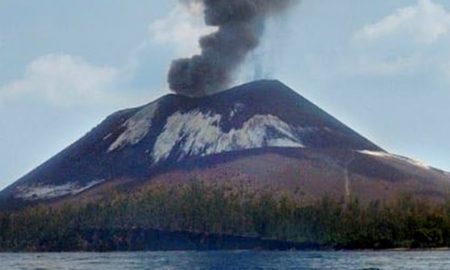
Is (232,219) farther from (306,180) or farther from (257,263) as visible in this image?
(257,263)

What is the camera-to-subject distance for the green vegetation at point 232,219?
474 feet

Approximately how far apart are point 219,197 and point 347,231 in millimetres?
27921

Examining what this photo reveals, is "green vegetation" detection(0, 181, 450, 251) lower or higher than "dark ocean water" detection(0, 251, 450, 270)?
higher

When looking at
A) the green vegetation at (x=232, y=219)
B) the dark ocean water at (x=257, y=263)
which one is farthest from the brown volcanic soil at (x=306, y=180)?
the dark ocean water at (x=257, y=263)

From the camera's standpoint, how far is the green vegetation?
144588mm

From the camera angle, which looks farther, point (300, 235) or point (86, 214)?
point (86, 214)

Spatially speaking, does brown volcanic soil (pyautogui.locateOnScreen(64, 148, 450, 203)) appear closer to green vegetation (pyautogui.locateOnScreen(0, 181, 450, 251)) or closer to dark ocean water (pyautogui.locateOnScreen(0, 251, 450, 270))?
green vegetation (pyautogui.locateOnScreen(0, 181, 450, 251))

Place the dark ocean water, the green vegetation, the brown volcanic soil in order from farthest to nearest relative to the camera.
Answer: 1. the brown volcanic soil
2. the green vegetation
3. the dark ocean water

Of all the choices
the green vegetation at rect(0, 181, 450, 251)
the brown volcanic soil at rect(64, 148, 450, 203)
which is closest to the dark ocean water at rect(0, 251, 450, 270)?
the green vegetation at rect(0, 181, 450, 251)

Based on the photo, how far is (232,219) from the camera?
158750mm

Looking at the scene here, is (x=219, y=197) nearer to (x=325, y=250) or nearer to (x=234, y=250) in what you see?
(x=234, y=250)

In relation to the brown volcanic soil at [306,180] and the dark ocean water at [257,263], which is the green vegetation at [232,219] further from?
the dark ocean water at [257,263]

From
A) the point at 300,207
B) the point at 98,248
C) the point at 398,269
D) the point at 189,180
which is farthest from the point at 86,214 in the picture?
the point at 398,269

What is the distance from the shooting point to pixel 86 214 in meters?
174
